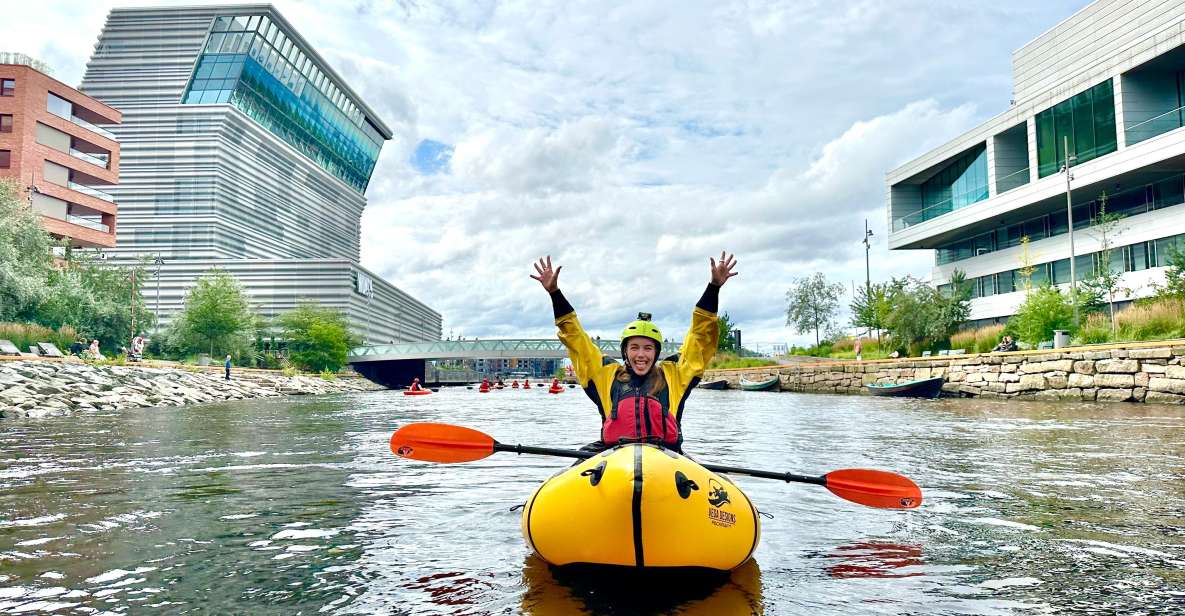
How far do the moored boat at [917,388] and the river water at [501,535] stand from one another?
1764 cm

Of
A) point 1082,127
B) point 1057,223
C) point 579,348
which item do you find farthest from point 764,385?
point 579,348

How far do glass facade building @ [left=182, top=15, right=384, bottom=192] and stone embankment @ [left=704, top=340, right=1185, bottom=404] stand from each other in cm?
9205

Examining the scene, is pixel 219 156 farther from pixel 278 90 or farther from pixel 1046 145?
pixel 1046 145

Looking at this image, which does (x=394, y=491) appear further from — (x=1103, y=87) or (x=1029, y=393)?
(x=1103, y=87)

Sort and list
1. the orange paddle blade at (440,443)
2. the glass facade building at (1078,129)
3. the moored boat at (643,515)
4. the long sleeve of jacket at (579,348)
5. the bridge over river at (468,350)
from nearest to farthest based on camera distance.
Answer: the moored boat at (643,515) < the long sleeve of jacket at (579,348) < the orange paddle blade at (440,443) < the glass facade building at (1078,129) < the bridge over river at (468,350)

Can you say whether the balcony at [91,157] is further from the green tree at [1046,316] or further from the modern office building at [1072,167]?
the modern office building at [1072,167]

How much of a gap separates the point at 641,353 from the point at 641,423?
63 centimetres

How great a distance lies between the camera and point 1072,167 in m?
38.9

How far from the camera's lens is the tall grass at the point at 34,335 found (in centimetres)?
3045

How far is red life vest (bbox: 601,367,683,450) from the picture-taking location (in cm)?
540

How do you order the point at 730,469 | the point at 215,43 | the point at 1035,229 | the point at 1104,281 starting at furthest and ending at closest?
the point at 215,43
the point at 1035,229
the point at 1104,281
the point at 730,469

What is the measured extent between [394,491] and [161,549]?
2953 mm

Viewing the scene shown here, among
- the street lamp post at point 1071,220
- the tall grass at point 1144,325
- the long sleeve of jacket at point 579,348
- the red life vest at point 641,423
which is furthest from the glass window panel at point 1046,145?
the red life vest at point 641,423

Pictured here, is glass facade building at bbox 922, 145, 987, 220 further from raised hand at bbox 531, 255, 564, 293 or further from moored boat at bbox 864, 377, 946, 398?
raised hand at bbox 531, 255, 564, 293
